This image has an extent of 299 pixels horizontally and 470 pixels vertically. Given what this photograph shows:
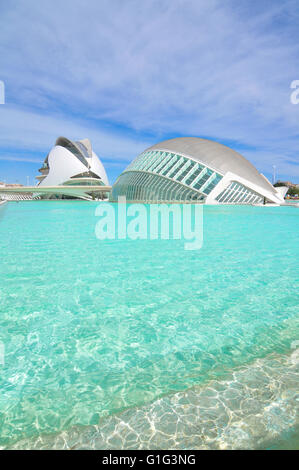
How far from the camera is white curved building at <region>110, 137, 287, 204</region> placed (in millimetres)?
31453

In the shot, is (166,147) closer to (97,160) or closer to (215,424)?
(215,424)

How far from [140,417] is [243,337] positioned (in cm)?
186

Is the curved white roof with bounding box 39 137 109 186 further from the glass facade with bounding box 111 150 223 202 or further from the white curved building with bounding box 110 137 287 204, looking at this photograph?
the glass facade with bounding box 111 150 223 202

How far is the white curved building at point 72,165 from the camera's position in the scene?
73.6m

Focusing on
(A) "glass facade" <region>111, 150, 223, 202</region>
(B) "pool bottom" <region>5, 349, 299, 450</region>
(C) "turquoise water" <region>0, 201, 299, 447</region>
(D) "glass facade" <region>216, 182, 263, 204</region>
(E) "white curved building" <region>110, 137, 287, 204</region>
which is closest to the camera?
(B) "pool bottom" <region>5, 349, 299, 450</region>

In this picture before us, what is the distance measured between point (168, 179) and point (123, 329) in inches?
1157

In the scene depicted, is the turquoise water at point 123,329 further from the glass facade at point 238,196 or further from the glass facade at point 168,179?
the glass facade at point 238,196

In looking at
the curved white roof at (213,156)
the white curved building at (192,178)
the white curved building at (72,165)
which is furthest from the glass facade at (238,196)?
the white curved building at (72,165)

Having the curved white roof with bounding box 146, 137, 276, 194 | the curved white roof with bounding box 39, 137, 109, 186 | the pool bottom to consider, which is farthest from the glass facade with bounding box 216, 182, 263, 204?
the curved white roof with bounding box 39, 137, 109, 186

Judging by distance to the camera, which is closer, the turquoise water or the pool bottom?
the pool bottom

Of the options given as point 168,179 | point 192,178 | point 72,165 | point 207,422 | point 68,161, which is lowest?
point 207,422

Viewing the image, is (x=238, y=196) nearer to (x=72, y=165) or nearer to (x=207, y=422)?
(x=207, y=422)

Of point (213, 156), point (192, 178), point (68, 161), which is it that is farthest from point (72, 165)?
point (192, 178)

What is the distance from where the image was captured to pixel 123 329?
3.90m
